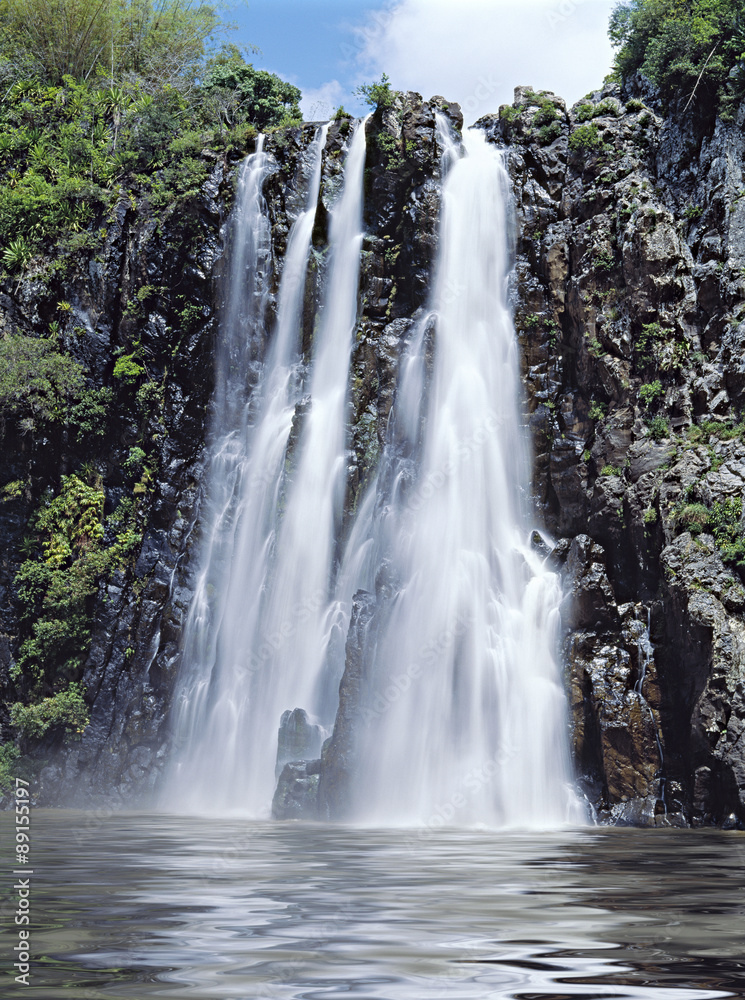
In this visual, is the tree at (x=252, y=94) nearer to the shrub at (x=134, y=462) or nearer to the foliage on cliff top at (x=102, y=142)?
the foliage on cliff top at (x=102, y=142)

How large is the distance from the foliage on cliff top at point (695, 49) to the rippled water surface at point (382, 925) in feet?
76.7

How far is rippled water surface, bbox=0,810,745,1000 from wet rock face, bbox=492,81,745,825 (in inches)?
337

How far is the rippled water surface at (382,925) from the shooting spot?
3.55 metres

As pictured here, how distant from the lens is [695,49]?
26.3m

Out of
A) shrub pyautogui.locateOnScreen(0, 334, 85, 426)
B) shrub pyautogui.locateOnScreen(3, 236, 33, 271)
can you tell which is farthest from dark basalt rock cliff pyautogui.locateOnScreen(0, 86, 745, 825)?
shrub pyautogui.locateOnScreen(0, 334, 85, 426)

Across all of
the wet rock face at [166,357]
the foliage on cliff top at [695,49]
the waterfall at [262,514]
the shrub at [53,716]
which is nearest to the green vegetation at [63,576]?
the wet rock face at [166,357]

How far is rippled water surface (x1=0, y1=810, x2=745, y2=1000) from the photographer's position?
3555 mm

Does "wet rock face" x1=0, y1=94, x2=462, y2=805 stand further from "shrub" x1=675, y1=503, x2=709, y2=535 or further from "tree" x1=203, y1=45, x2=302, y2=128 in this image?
"shrub" x1=675, y1=503, x2=709, y2=535

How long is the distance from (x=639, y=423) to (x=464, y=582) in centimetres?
618

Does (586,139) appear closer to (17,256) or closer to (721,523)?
(721,523)

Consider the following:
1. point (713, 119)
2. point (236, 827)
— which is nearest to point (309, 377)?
point (713, 119)

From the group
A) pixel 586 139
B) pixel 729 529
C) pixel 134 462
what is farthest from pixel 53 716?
pixel 586 139

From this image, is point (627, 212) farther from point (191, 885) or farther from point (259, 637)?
point (191, 885)

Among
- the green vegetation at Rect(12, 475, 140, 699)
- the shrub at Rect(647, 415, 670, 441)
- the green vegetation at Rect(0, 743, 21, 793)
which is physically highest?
the shrub at Rect(647, 415, 670, 441)
